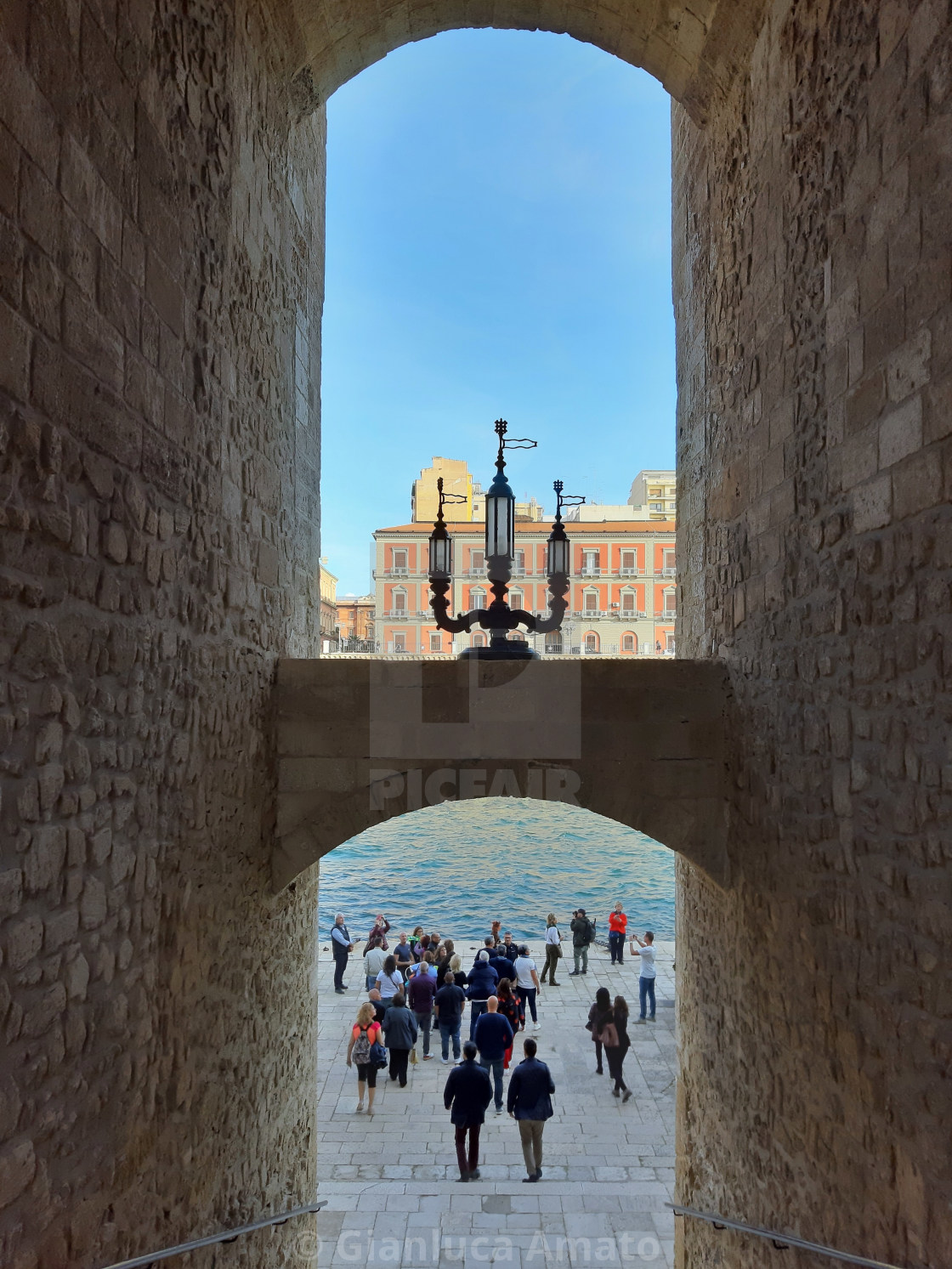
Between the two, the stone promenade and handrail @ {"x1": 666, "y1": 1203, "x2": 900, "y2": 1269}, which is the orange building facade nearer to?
the stone promenade

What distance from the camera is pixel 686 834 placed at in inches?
163

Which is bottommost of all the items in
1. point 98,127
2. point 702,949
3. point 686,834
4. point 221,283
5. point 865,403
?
point 702,949

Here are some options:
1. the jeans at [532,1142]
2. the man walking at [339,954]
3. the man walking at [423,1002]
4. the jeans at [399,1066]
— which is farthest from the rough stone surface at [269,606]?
the man walking at [339,954]

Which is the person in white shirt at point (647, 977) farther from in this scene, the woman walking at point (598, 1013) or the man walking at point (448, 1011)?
the man walking at point (448, 1011)

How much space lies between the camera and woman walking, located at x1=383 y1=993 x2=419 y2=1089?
22.9 ft

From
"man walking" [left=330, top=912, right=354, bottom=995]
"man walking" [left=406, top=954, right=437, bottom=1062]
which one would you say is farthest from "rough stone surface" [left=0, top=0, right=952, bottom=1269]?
"man walking" [left=330, top=912, right=354, bottom=995]

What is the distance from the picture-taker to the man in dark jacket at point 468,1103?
5512mm

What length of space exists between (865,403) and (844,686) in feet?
3.18

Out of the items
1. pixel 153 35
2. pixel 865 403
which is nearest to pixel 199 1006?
pixel 865 403

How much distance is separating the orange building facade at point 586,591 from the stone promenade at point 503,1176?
11.3 meters

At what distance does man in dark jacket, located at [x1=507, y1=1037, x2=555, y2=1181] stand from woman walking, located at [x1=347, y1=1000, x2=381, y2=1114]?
1525mm

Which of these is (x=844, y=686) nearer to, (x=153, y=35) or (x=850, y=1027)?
(x=850, y=1027)

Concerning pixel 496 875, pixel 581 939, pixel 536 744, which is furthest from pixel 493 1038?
pixel 496 875

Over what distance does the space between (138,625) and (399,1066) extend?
6107 millimetres
